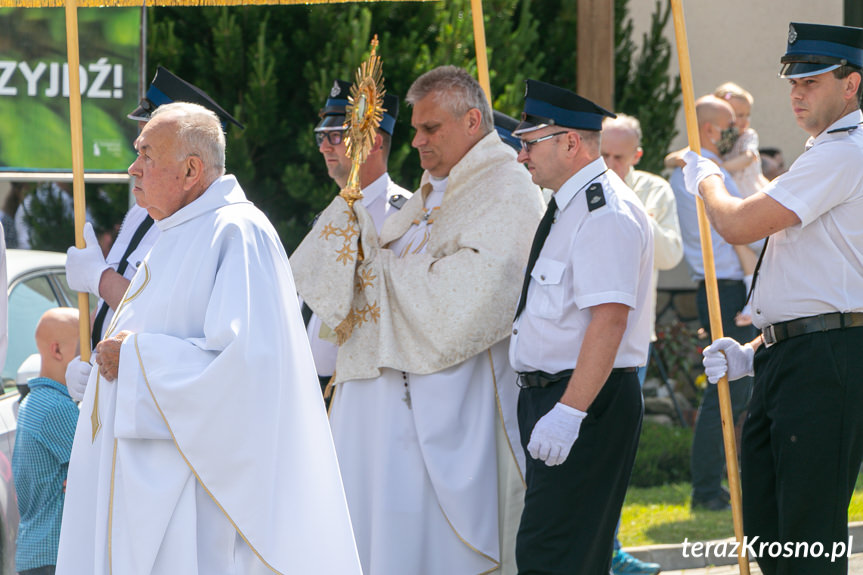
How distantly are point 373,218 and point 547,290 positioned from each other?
1184mm

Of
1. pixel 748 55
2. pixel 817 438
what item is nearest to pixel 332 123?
pixel 817 438

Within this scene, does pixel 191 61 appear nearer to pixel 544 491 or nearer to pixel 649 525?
pixel 649 525

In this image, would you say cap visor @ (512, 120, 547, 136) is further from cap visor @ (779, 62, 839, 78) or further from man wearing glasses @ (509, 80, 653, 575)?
cap visor @ (779, 62, 839, 78)

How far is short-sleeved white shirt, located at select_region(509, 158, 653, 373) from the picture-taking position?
3908 mm

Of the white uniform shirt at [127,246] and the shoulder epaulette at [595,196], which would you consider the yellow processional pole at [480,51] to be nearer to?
the shoulder epaulette at [595,196]

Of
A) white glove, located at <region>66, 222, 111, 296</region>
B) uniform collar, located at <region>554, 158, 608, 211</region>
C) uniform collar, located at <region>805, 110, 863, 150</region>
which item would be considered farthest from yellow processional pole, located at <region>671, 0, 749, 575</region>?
white glove, located at <region>66, 222, 111, 296</region>

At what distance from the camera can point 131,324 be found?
3.46 metres

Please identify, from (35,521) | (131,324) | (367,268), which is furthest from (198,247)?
(35,521)

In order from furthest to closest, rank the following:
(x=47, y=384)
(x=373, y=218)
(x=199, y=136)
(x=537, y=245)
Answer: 1. (x=373, y=218)
2. (x=47, y=384)
3. (x=537, y=245)
4. (x=199, y=136)

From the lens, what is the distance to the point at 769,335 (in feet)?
12.8

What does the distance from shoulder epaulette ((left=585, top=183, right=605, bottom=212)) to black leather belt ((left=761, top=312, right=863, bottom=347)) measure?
0.70 m

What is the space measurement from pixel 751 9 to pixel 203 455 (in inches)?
332

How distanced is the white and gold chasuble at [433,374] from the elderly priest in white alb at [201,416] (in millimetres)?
936

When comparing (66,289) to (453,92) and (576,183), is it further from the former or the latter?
(576,183)
